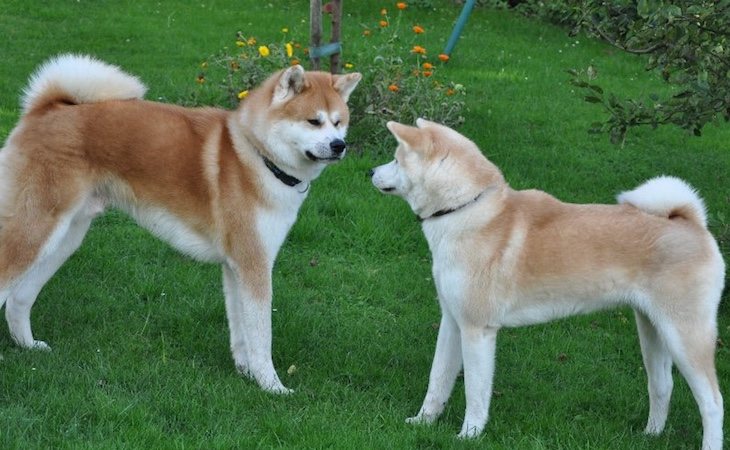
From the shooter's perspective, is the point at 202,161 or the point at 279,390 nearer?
the point at 279,390

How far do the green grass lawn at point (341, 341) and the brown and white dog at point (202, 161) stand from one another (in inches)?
16.6

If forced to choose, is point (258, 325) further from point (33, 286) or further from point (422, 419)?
point (33, 286)

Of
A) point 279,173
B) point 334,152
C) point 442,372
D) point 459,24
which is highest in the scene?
point 334,152

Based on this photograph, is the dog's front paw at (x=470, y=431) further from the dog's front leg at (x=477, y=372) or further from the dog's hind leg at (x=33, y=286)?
the dog's hind leg at (x=33, y=286)

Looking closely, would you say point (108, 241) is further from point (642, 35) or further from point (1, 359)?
point (642, 35)

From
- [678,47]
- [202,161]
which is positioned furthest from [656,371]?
[202,161]

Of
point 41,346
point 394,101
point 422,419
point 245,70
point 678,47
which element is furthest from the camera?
point 245,70

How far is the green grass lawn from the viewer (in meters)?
4.39

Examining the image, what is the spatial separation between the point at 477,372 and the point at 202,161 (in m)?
1.80

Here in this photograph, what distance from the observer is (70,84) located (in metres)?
5.11

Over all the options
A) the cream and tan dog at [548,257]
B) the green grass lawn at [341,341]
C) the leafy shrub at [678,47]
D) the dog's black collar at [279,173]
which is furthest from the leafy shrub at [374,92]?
the cream and tan dog at [548,257]

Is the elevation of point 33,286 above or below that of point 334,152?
below

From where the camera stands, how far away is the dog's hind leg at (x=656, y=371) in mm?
4746

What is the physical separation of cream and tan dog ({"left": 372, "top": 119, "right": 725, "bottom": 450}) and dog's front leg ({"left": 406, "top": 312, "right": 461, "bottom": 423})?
98 millimetres
